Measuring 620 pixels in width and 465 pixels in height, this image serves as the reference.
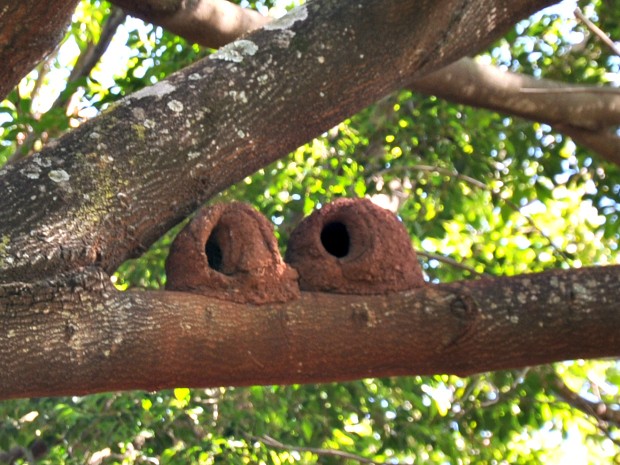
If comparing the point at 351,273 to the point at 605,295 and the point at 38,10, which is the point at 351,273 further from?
the point at 38,10

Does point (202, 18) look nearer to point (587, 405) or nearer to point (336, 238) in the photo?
point (336, 238)

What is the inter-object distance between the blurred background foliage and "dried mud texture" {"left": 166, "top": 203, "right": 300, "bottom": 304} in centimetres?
167

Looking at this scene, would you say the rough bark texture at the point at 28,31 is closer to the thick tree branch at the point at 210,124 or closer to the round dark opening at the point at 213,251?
the thick tree branch at the point at 210,124

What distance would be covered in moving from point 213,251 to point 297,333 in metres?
0.49

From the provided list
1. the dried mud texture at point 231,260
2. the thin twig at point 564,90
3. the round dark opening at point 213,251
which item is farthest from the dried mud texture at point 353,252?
the thin twig at point 564,90

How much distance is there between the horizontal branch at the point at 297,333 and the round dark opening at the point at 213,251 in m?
0.33

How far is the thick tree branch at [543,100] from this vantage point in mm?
4621

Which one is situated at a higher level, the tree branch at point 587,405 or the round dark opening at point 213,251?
the round dark opening at point 213,251

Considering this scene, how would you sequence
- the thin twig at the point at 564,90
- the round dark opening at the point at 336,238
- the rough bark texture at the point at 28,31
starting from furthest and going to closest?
the thin twig at the point at 564,90, the round dark opening at the point at 336,238, the rough bark texture at the point at 28,31

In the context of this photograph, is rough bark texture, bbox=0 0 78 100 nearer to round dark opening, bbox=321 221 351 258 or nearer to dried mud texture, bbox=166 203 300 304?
dried mud texture, bbox=166 203 300 304

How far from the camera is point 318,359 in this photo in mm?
3113

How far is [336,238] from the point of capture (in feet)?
12.3

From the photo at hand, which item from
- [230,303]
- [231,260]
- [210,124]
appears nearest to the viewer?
[210,124]

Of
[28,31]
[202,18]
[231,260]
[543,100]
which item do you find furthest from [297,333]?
[543,100]
